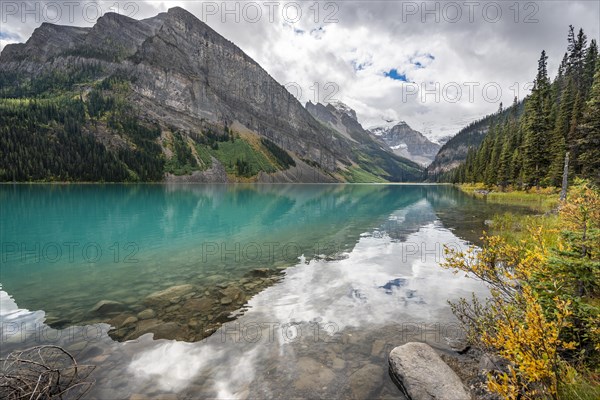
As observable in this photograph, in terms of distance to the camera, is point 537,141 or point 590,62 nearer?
point 537,141

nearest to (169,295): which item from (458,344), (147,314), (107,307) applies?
(147,314)

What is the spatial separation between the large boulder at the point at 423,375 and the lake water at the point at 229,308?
0.48 m

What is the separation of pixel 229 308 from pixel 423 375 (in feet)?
28.2

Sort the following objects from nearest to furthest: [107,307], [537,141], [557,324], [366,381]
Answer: [557,324] → [366,381] → [107,307] → [537,141]

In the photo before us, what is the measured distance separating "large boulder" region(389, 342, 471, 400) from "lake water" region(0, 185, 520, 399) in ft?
1.58

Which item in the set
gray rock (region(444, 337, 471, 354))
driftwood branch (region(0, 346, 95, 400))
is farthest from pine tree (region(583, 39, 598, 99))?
driftwood branch (region(0, 346, 95, 400))

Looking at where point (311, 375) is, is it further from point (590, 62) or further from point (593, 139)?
point (590, 62)

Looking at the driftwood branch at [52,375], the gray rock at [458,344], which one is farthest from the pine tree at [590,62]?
the driftwood branch at [52,375]

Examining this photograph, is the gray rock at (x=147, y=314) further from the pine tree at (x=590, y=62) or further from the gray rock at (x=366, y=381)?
the pine tree at (x=590, y=62)

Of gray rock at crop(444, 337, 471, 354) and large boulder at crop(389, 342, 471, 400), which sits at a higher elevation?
large boulder at crop(389, 342, 471, 400)

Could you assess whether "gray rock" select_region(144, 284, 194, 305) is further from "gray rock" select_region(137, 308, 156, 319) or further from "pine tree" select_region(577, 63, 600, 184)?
"pine tree" select_region(577, 63, 600, 184)

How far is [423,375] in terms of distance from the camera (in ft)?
25.5

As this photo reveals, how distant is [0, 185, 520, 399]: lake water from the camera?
8.76 m

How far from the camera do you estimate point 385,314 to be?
12953 mm
